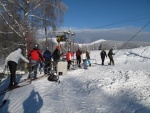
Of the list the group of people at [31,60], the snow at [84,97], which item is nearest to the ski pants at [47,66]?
the group of people at [31,60]

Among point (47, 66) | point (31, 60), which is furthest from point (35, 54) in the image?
point (47, 66)

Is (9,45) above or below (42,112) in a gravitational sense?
above

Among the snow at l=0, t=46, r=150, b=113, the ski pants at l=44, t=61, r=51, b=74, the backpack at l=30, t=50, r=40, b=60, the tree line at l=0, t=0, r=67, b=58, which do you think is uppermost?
the tree line at l=0, t=0, r=67, b=58

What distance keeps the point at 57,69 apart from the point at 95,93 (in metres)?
5.25

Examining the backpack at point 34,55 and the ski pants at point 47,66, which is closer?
the backpack at point 34,55

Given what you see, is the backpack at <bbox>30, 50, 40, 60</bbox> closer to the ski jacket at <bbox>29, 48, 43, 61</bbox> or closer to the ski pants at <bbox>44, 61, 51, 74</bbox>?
the ski jacket at <bbox>29, 48, 43, 61</bbox>

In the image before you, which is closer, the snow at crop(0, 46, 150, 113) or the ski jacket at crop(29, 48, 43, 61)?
the snow at crop(0, 46, 150, 113)

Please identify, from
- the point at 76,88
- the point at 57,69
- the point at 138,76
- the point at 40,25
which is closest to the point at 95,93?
the point at 76,88

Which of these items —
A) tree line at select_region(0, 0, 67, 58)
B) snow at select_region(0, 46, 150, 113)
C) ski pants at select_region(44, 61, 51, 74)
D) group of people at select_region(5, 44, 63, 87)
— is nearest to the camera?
snow at select_region(0, 46, 150, 113)

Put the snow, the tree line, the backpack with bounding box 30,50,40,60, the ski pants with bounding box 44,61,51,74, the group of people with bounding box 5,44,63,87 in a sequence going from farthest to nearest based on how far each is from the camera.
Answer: the tree line < the ski pants with bounding box 44,61,51,74 < the backpack with bounding box 30,50,40,60 < the group of people with bounding box 5,44,63,87 < the snow

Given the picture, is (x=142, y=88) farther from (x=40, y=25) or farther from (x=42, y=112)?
(x=40, y=25)

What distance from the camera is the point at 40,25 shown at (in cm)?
1984

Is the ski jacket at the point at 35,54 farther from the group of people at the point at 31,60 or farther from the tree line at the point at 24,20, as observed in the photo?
the tree line at the point at 24,20

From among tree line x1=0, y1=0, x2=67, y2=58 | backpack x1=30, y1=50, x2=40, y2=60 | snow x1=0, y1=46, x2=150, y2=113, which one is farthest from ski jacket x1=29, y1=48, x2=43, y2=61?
tree line x1=0, y1=0, x2=67, y2=58
